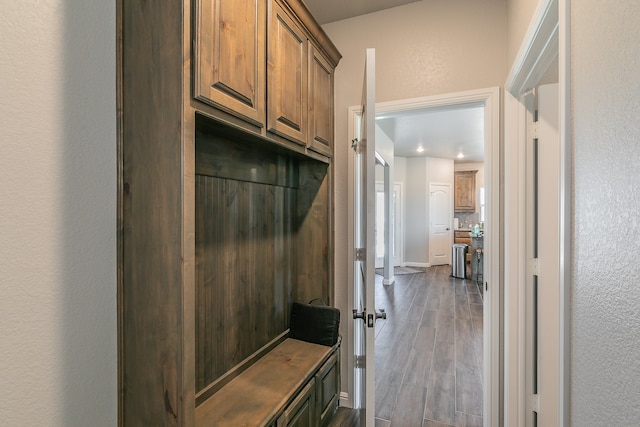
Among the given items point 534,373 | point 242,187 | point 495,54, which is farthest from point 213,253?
point 495,54

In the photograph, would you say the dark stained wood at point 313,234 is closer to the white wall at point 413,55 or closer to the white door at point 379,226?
the white wall at point 413,55

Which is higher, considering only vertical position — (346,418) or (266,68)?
(266,68)

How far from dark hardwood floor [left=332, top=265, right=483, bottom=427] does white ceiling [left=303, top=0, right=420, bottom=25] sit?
9.38 feet

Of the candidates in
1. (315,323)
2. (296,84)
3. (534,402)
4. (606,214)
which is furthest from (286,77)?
(534,402)

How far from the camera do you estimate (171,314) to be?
3.01ft

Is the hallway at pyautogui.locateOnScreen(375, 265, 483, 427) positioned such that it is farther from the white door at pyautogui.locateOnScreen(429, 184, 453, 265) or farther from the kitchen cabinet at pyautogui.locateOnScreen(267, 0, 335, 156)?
the white door at pyautogui.locateOnScreen(429, 184, 453, 265)

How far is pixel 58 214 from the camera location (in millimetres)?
876

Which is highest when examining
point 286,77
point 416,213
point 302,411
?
point 286,77

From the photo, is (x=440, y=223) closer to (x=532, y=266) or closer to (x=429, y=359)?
(x=429, y=359)

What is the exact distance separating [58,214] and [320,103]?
147 centimetres

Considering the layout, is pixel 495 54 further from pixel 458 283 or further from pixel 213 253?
pixel 458 283

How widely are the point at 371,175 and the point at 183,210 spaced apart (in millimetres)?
841

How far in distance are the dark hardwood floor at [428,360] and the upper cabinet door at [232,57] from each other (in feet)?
7.00

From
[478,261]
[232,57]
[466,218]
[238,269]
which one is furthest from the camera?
[466,218]
